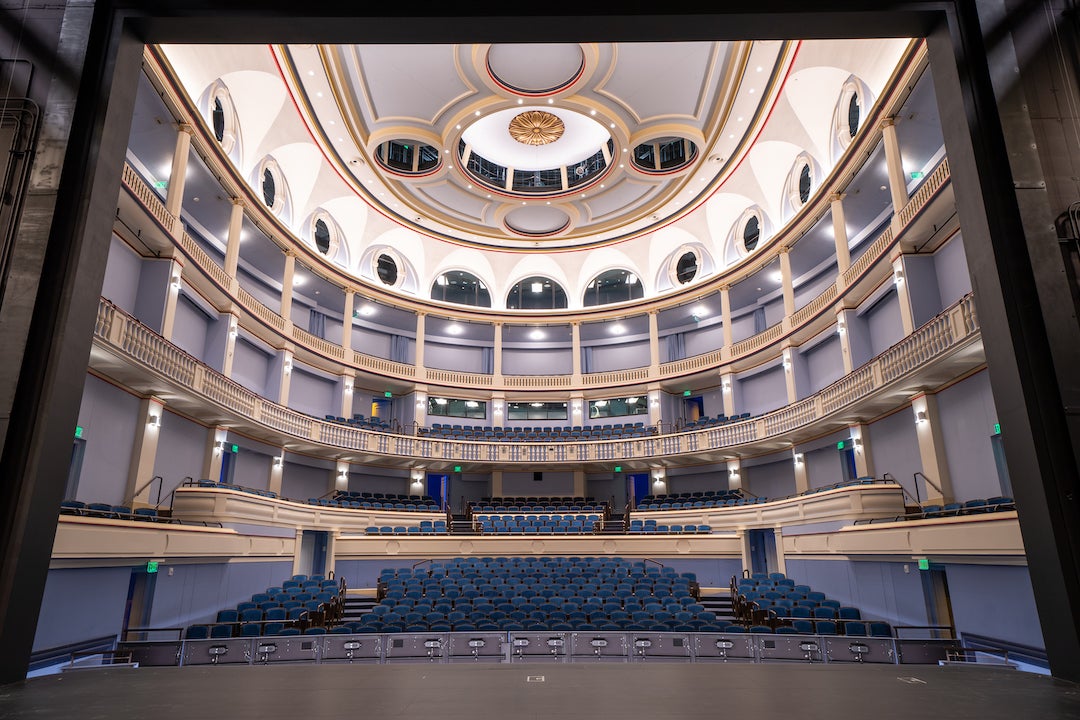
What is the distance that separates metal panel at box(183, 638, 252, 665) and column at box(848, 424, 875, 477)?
15.8m

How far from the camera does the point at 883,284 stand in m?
17.3

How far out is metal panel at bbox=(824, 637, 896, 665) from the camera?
7.15 meters

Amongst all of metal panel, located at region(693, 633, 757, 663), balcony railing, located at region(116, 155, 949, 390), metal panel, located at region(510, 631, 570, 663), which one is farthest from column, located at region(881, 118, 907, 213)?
metal panel, located at region(510, 631, 570, 663)

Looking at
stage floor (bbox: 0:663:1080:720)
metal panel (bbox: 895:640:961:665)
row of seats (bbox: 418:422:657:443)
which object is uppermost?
row of seats (bbox: 418:422:657:443)

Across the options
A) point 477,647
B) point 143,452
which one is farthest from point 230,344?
point 477,647

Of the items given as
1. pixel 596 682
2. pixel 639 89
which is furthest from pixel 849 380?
pixel 596 682

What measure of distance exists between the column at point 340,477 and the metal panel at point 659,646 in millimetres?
17561

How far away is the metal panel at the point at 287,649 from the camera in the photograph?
7164 millimetres

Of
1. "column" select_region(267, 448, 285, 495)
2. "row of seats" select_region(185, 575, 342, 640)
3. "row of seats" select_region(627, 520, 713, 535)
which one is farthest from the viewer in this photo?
"column" select_region(267, 448, 285, 495)

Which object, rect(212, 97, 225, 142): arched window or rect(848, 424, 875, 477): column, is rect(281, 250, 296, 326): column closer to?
rect(212, 97, 225, 142): arched window

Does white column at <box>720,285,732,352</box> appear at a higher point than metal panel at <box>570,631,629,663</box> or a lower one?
higher

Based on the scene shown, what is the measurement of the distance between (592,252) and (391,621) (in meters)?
22.9

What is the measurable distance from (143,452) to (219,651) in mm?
9051

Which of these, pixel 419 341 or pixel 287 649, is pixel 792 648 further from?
pixel 419 341
